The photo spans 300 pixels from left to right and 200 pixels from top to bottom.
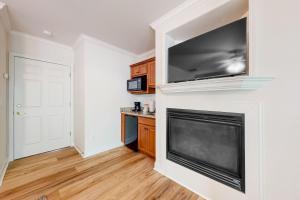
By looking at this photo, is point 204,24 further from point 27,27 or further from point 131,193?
point 27,27

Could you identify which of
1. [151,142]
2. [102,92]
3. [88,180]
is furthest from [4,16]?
[151,142]

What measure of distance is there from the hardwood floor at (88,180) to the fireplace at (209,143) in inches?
15.8

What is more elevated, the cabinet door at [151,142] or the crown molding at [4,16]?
the crown molding at [4,16]

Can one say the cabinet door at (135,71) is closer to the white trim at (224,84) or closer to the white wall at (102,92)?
the white wall at (102,92)

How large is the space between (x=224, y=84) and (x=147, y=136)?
1.74 metres

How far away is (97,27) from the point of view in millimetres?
2219

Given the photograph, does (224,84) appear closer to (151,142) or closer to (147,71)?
(151,142)

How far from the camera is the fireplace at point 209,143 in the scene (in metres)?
1.29

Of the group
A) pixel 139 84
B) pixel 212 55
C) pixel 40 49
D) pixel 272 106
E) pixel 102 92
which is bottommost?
pixel 272 106

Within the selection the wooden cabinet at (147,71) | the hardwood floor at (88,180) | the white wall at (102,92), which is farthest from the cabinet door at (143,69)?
the hardwood floor at (88,180)

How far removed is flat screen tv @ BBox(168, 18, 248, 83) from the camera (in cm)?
128

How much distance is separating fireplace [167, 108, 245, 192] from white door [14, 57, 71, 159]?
2.62 meters

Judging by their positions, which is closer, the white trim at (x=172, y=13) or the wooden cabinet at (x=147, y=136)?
the white trim at (x=172, y=13)

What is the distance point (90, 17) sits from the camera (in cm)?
195
